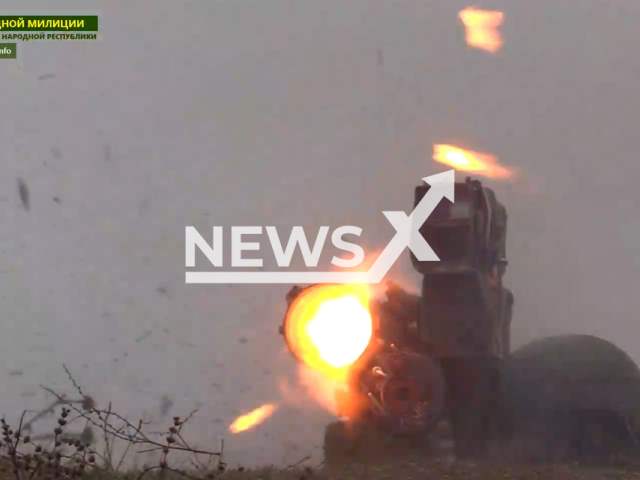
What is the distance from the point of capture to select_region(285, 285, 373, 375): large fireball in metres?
1.25

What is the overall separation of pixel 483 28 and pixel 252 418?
Result: 0.92 m

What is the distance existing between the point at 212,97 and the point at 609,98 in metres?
0.81

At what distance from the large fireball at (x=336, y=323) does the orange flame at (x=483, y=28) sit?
0.55 metres

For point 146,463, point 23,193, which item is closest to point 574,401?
point 146,463

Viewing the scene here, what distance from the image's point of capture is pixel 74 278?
51.0 inches

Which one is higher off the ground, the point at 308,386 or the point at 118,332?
the point at 118,332

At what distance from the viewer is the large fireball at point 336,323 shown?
1.25 metres

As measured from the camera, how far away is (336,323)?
4.12ft

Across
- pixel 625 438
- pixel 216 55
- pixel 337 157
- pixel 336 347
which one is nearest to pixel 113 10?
pixel 216 55

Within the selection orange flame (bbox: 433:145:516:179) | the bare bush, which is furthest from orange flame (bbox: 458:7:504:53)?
the bare bush

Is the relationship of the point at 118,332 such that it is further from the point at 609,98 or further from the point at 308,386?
the point at 609,98

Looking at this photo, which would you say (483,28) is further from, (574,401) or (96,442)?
(96,442)

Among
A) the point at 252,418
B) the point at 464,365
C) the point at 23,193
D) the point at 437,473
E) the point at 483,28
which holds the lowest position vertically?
the point at 437,473

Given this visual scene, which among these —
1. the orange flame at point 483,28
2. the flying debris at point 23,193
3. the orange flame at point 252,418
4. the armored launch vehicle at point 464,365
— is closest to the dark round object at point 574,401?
the armored launch vehicle at point 464,365
